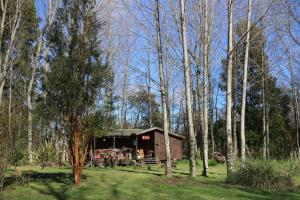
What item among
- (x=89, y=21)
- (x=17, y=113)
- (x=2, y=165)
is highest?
(x=89, y=21)


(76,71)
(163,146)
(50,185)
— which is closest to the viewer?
(50,185)

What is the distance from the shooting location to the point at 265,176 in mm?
12375

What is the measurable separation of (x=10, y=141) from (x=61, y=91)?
273cm

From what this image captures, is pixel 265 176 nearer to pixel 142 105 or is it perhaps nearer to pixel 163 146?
pixel 163 146

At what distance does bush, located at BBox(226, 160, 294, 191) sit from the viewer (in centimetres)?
1210

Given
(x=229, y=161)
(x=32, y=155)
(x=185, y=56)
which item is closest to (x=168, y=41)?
(x=185, y=56)

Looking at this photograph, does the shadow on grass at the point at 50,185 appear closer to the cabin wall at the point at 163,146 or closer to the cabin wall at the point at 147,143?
the cabin wall at the point at 163,146

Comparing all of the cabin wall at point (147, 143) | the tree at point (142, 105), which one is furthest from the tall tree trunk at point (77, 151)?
the tree at point (142, 105)

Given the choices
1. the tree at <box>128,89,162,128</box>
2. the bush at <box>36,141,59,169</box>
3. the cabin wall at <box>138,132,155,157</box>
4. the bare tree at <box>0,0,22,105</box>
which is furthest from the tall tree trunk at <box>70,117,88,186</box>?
the tree at <box>128,89,162,128</box>

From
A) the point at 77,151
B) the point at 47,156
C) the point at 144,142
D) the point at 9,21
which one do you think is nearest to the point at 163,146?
the point at 144,142

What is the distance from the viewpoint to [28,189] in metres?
11.6

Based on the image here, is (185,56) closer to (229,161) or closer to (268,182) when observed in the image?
(229,161)

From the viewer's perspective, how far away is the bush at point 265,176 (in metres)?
12.1

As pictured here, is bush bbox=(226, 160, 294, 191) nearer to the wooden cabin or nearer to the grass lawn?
the grass lawn
